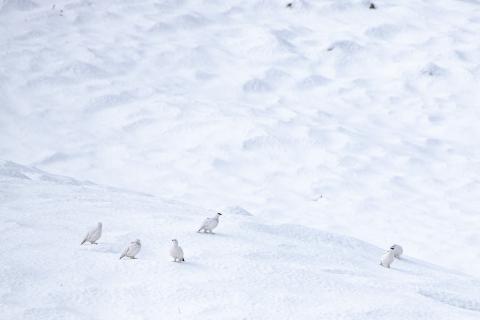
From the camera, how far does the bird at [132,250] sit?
7391 millimetres

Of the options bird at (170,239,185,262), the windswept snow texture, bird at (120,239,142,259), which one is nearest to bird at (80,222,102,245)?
bird at (120,239,142,259)

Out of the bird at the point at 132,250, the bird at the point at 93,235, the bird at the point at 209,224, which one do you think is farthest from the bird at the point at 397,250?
the bird at the point at 93,235

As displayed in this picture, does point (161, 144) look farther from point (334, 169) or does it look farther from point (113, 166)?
point (334, 169)

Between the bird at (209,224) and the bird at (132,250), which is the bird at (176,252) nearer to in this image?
the bird at (132,250)

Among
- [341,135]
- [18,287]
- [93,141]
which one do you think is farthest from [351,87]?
[18,287]

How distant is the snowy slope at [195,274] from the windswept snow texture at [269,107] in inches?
128

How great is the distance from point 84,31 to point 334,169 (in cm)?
961

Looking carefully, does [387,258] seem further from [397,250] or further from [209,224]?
[209,224]

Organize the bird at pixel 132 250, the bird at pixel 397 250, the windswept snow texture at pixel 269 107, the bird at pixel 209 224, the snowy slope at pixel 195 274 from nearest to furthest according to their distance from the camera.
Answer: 1. the snowy slope at pixel 195 274
2. the bird at pixel 132 250
3. the bird at pixel 209 224
4. the bird at pixel 397 250
5. the windswept snow texture at pixel 269 107

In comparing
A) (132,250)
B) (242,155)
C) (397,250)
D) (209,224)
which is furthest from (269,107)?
(132,250)

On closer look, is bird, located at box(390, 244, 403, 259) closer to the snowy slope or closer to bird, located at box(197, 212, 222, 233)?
the snowy slope

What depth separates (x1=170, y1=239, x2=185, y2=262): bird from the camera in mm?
7281

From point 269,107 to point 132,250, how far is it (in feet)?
35.3

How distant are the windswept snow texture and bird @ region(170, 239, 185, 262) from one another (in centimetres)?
469
